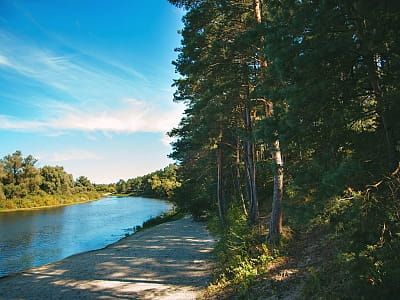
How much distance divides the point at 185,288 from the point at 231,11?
→ 10042mm

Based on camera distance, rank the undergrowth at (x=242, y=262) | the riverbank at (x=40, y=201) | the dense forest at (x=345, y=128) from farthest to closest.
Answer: the riverbank at (x=40, y=201) → the undergrowth at (x=242, y=262) → the dense forest at (x=345, y=128)

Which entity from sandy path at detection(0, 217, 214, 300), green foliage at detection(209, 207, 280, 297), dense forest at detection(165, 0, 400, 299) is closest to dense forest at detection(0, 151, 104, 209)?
sandy path at detection(0, 217, 214, 300)

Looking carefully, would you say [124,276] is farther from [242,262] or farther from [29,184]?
[29,184]

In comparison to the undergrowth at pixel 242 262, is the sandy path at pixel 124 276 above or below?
below

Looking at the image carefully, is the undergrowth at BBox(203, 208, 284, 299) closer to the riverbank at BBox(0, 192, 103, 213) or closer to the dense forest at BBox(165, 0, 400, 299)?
the dense forest at BBox(165, 0, 400, 299)

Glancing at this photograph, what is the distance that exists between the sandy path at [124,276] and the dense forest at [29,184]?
55276mm

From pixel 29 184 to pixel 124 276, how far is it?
70623 millimetres

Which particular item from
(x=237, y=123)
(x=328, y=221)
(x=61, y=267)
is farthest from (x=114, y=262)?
(x=328, y=221)

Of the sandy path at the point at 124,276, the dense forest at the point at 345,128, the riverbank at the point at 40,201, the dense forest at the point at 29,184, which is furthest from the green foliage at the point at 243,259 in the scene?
the dense forest at the point at 29,184

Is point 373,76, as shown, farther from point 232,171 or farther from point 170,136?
point 232,171

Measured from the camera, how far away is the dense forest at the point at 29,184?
62.8 m

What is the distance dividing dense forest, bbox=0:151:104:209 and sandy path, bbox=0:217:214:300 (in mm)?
55276

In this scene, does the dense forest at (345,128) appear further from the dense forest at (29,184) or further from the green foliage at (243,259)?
the dense forest at (29,184)

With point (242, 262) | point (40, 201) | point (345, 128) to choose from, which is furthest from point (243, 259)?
point (40, 201)
